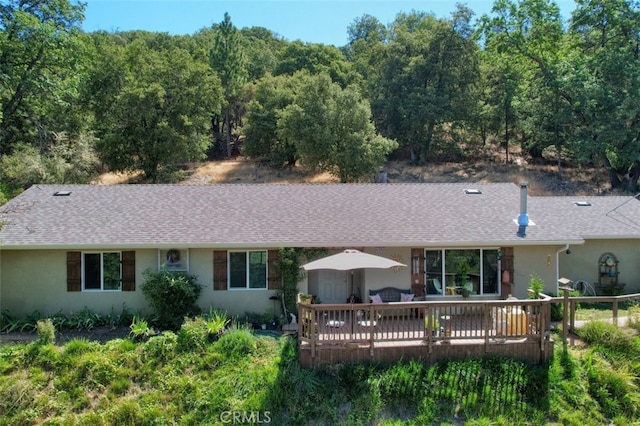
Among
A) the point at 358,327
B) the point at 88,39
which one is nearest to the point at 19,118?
the point at 88,39

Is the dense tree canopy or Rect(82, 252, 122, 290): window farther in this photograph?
the dense tree canopy

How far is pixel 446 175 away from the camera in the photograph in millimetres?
35125

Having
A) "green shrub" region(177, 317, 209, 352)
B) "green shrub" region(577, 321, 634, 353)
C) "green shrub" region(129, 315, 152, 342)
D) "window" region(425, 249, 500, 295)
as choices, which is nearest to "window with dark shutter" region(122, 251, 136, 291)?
"green shrub" region(129, 315, 152, 342)

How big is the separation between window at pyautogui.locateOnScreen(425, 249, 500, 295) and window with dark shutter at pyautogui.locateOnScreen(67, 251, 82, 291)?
9302 millimetres

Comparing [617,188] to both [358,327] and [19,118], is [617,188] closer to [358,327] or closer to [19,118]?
[358,327]

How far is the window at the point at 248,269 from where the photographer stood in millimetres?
12820

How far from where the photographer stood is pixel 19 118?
26.9 metres

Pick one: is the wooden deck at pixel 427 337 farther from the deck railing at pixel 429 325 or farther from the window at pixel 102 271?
the window at pixel 102 271

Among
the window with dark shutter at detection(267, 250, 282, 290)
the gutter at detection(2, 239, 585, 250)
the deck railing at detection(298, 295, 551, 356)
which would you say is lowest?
the deck railing at detection(298, 295, 551, 356)

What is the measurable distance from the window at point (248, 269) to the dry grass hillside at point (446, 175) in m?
19.0

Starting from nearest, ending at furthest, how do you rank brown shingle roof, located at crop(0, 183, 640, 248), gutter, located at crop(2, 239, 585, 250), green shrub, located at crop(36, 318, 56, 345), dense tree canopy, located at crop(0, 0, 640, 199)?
green shrub, located at crop(36, 318, 56, 345) → gutter, located at crop(2, 239, 585, 250) → brown shingle roof, located at crop(0, 183, 640, 248) → dense tree canopy, located at crop(0, 0, 640, 199)

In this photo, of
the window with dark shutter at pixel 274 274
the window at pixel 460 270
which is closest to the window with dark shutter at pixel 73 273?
the window with dark shutter at pixel 274 274

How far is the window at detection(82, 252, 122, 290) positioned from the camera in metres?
12.8

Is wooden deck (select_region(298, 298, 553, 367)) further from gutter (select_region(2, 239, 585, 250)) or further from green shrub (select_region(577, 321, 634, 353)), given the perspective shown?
gutter (select_region(2, 239, 585, 250))
